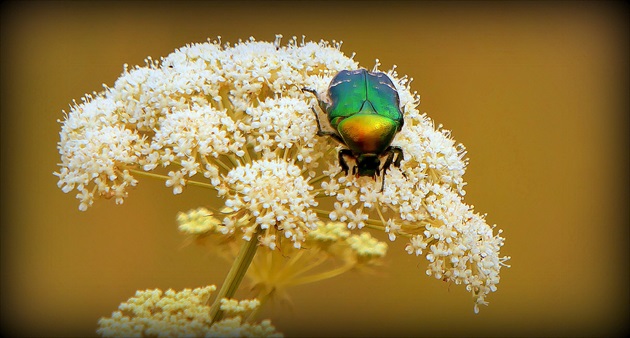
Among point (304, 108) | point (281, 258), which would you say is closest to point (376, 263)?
point (281, 258)

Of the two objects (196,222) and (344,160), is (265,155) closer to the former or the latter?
(344,160)

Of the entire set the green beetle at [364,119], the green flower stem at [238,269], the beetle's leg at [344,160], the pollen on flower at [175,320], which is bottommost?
the pollen on flower at [175,320]

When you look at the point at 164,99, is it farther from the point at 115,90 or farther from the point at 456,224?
the point at 456,224

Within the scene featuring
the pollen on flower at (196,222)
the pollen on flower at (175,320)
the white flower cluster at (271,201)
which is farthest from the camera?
the pollen on flower at (196,222)

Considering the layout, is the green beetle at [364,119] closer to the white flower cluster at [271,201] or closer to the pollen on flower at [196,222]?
the white flower cluster at [271,201]

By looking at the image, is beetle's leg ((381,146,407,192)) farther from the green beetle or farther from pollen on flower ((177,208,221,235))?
pollen on flower ((177,208,221,235))

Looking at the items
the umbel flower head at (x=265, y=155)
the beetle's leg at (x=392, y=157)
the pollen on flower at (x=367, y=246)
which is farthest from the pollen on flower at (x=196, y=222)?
the beetle's leg at (x=392, y=157)

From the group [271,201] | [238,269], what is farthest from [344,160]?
[238,269]
